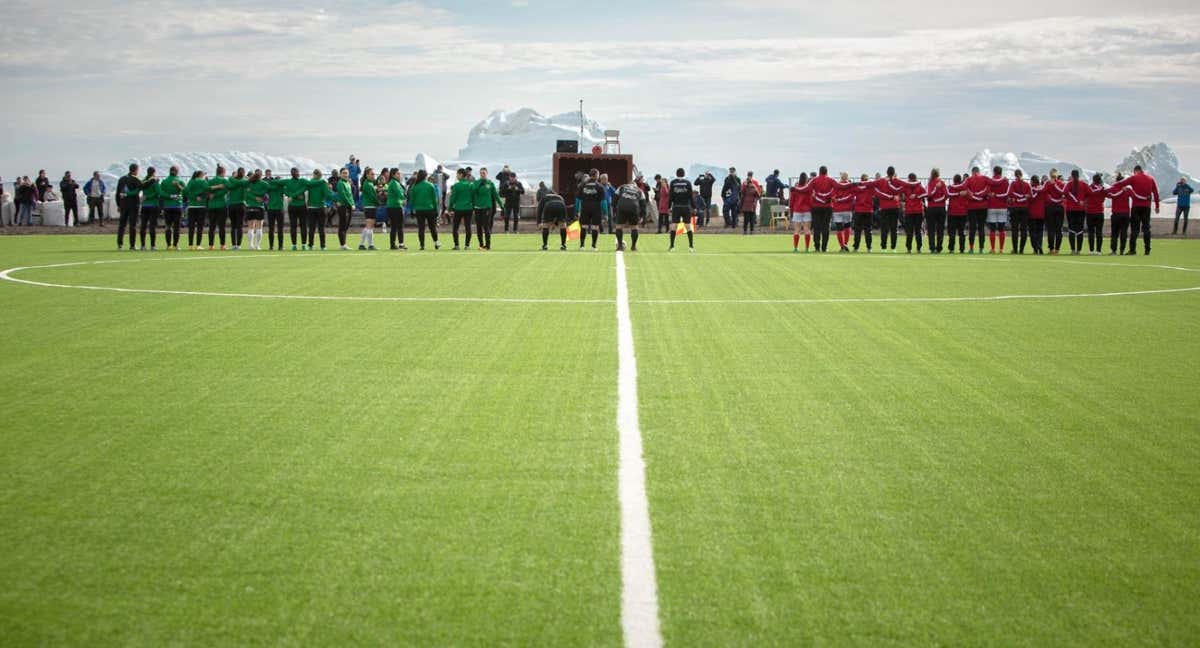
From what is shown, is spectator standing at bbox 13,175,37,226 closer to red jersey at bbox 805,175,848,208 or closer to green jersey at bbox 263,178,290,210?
green jersey at bbox 263,178,290,210

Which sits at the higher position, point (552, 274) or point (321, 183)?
point (321, 183)

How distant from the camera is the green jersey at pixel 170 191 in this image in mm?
27203

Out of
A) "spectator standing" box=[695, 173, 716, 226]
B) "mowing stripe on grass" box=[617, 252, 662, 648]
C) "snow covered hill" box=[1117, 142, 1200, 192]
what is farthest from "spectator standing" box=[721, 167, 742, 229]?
"snow covered hill" box=[1117, 142, 1200, 192]

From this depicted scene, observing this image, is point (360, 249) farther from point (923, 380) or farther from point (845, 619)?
point (845, 619)

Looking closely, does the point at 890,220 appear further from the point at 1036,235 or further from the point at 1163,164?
the point at 1163,164

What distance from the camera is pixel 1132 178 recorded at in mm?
27422

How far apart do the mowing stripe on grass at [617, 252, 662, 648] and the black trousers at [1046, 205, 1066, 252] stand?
23.0m

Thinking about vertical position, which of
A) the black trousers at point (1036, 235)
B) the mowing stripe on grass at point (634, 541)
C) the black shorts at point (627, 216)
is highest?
the black shorts at point (627, 216)

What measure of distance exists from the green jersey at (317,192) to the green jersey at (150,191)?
3.30 metres

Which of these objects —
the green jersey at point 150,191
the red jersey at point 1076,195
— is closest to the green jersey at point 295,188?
the green jersey at point 150,191

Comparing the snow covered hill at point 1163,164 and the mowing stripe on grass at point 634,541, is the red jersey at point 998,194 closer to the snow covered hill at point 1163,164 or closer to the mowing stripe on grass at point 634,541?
the mowing stripe on grass at point 634,541

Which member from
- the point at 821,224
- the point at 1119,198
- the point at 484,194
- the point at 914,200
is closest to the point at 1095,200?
the point at 1119,198

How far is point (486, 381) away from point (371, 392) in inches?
33.4

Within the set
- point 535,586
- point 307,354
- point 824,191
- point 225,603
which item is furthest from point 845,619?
point 824,191
